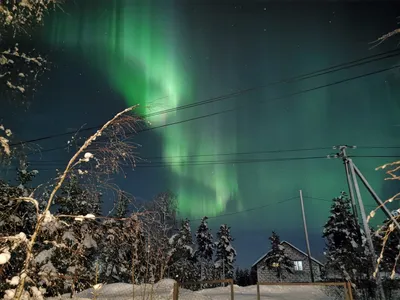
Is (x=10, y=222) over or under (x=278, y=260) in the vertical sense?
over

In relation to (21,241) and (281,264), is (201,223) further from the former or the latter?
(21,241)

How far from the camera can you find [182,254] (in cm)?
3691

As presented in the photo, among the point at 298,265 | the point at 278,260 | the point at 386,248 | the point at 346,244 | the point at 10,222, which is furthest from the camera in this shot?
the point at 298,265

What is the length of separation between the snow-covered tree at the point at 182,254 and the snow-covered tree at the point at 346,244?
55.2 ft

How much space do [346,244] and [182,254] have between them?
62.6 feet

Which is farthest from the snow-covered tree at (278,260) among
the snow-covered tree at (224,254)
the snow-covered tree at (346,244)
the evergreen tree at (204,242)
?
the snow-covered tree at (346,244)

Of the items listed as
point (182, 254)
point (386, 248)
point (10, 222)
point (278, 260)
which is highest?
point (10, 222)

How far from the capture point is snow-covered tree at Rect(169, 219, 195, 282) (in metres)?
35.0

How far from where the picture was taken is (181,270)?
36312 mm

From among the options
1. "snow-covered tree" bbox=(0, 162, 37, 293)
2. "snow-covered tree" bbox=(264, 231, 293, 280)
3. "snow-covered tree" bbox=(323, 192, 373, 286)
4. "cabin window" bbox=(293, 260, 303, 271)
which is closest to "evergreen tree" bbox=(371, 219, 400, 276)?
"snow-covered tree" bbox=(323, 192, 373, 286)

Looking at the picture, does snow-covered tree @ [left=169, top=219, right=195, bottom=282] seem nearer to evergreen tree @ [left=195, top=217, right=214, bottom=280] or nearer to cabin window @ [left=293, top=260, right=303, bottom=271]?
evergreen tree @ [left=195, top=217, right=214, bottom=280]

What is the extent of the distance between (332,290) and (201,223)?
102 feet

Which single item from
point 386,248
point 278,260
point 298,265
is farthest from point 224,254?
point 386,248

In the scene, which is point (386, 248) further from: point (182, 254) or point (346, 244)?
point (182, 254)
